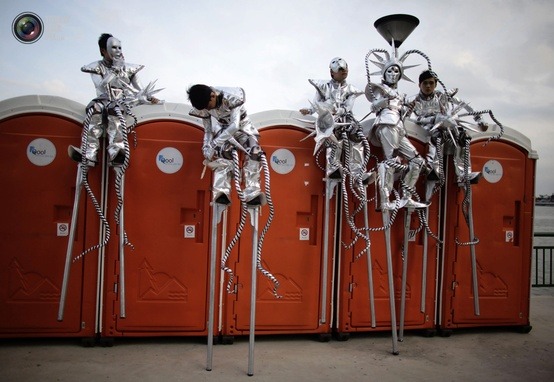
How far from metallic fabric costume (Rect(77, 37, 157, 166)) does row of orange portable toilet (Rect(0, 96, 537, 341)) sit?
0.17m

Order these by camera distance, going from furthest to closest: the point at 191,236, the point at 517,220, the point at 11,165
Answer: the point at 517,220, the point at 191,236, the point at 11,165

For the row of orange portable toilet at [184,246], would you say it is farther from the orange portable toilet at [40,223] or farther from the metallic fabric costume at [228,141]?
the metallic fabric costume at [228,141]

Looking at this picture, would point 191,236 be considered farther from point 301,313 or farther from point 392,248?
point 392,248

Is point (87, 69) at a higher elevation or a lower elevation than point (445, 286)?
higher

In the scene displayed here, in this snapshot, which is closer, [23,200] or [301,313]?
[23,200]

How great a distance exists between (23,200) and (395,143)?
330 centimetres

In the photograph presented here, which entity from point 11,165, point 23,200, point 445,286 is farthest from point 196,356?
point 445,286

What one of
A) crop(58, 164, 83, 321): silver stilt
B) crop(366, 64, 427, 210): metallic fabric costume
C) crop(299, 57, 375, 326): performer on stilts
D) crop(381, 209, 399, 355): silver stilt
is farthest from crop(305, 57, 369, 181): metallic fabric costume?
crop(58, 164, 83, 321): silver stilt

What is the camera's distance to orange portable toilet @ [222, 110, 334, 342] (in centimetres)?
410

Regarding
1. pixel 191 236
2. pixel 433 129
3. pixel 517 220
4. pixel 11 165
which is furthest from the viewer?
pixel 517 220

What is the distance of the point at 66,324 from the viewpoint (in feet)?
12.8

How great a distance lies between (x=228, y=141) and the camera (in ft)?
11.4

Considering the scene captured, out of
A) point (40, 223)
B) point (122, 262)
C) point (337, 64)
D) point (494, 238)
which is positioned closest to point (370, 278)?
point (494, 238)

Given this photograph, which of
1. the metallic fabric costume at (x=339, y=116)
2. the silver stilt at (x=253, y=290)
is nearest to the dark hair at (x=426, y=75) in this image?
the metallic fabric costume at (x=339, y=116)
